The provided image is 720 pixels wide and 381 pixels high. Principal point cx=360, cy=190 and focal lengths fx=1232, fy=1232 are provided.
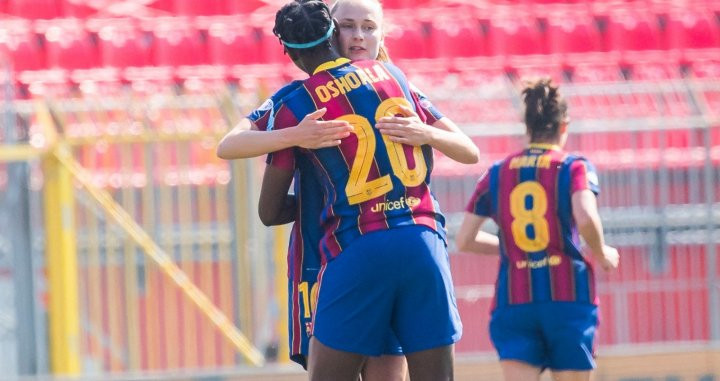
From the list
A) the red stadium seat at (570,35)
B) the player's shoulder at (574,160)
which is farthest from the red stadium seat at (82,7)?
the player's shoulder at (574,160)

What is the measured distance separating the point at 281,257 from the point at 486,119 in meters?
1.90

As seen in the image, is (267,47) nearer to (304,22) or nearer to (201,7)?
(201,7)

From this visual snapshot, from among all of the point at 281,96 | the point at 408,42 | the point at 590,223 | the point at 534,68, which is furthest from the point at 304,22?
the point at 408,42

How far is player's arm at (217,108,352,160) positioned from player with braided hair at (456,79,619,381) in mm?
1759

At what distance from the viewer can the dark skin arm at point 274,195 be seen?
3.12m

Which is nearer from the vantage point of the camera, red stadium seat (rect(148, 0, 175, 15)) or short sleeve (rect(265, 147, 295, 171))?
short sleeve (rect(265, 147, 295, 171))

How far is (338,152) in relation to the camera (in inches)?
119

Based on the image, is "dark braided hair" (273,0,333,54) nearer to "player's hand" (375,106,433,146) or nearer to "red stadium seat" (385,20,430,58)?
"player's hand" (375,106,433,146)

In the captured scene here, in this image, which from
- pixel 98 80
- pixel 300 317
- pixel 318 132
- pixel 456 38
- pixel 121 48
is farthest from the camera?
pixel 456 38

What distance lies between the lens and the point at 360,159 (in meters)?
3.02

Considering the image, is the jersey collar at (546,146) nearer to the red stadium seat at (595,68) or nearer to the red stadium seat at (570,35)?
the red stadium seat at (595,68)

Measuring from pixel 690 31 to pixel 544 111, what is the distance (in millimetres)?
6223

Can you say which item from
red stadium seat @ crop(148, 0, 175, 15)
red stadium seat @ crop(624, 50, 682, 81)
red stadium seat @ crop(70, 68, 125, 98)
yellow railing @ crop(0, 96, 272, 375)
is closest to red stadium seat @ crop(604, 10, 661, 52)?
red stadium seat @ crop(624, 50, 682, 81)

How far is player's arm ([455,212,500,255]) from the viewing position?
4.82 m
